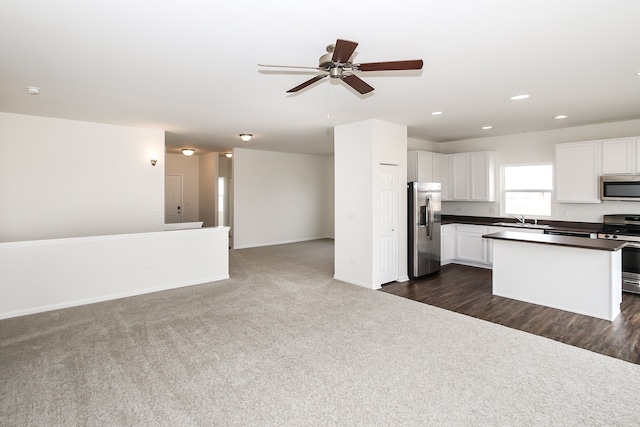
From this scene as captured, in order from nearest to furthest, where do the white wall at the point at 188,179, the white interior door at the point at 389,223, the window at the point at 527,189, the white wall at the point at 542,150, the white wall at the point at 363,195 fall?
the white wall at the point at 363,195 → the white interior door at the point at 389,223 → the white wall at the point at 542,150 → the window at the point at 527,189 → the white wall at the point at 188,179

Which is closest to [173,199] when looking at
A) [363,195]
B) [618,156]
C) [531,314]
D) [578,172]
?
[363,195]

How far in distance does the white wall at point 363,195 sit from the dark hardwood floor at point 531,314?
1.77 ft

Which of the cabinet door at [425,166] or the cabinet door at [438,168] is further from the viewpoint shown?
the cabinet door at [438,168]

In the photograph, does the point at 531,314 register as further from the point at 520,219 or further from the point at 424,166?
the point at 424,166

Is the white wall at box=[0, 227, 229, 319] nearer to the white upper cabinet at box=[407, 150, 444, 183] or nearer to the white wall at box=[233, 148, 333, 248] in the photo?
the white wall at box=[233, 148, 333, 248]

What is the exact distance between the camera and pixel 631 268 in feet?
16.1

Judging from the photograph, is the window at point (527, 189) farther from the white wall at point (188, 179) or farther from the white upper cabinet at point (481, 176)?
the white wall at point (188, 179)

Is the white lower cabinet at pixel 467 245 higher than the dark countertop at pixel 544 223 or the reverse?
the reverse

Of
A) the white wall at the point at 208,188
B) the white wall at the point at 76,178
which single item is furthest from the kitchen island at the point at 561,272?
the white wall at the point at 208,188

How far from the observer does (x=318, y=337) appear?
345cm

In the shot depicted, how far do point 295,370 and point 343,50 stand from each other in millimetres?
2486

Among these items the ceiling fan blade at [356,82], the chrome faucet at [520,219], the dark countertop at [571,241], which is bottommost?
the dark countertop at [571,241]

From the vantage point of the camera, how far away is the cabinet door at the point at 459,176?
7.05 metres

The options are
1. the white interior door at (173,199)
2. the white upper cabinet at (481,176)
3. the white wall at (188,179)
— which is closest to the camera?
the white upper cabinet at (481,176)
